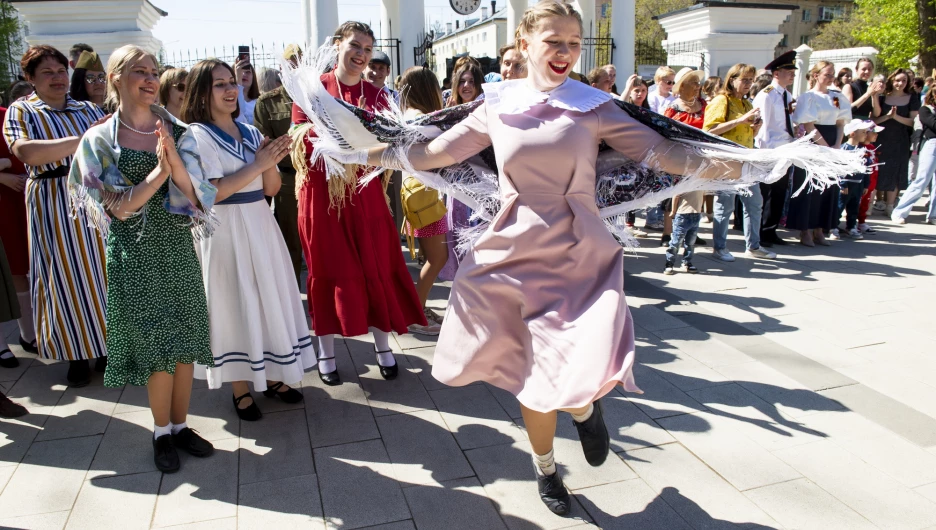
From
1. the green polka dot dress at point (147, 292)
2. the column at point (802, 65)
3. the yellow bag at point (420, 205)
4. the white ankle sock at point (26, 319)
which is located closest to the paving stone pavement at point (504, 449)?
the white ankle sock at point (26, 319)

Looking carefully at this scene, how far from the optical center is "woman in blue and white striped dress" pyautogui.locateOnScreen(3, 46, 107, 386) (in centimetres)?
400

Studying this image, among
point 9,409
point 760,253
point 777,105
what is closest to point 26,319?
point 9,409

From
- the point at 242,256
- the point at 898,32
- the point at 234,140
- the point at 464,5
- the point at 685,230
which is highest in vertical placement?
the point at 464,5

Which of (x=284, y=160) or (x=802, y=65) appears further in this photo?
(x=802, y=65)

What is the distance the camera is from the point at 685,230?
22.0 ft

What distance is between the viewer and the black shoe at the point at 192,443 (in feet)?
10.9

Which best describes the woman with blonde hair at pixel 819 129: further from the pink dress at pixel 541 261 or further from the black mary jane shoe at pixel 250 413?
the black mary jane shoe at pixel 250 413

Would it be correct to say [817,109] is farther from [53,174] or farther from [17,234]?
[17,234]

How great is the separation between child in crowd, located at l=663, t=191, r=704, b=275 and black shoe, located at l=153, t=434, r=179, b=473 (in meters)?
4.77

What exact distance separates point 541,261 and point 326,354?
→ 78.8 inches

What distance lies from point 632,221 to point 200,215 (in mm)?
6610

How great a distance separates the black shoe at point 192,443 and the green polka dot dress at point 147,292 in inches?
15.2

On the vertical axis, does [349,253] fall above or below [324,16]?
below

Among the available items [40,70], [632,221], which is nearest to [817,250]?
[632,221]
